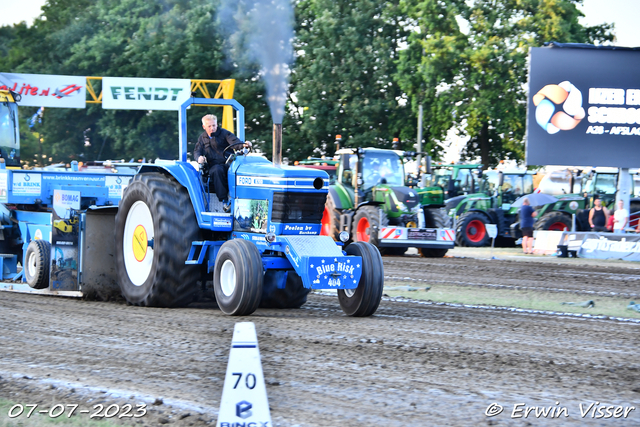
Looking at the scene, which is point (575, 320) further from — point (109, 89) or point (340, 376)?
point (109, 89)

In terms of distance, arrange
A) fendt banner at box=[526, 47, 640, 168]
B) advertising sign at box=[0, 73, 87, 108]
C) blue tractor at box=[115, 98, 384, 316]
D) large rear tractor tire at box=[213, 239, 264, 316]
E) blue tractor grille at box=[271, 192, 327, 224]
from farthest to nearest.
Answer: advertising sign at box=[0, 73, 87, 108] < fendt banner at box=[526, 47, 640, 168] < blue tractor grille at box=[271, 192, 327, 224] < blue tractor at box=[115, 98, 384, 316] < large rear tractor tire at box=[213, 239, 264, 316]

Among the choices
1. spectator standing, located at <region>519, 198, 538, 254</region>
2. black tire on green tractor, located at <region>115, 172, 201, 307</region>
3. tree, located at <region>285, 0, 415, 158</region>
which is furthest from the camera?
tree, located at <region>285, 0, 415, 158</region>

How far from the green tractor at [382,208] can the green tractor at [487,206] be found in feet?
12.2

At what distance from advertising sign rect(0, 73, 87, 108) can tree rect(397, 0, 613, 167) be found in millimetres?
15210

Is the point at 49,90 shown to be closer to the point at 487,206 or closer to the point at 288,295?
the point at 487,206

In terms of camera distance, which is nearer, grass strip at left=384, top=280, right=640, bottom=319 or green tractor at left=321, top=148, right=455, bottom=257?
grass strip at left=384, top=280, right=640, bottom=319

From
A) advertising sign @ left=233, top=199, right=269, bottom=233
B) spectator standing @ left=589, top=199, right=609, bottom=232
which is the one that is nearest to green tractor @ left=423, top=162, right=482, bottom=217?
spectator standing @ left=589, top=199, right=609, bottom=232

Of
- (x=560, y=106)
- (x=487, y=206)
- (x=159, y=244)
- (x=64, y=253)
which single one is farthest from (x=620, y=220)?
(x=159, y=244)

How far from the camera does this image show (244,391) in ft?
12.5

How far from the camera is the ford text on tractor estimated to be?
8214mm

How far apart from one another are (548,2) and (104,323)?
2902 cm

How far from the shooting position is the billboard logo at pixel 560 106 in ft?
74.0

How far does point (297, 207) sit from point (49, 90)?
59.9ft

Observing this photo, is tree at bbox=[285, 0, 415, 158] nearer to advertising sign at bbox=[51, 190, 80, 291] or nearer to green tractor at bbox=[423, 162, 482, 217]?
green tractor at bbox=[423, 162, 482, 217]
